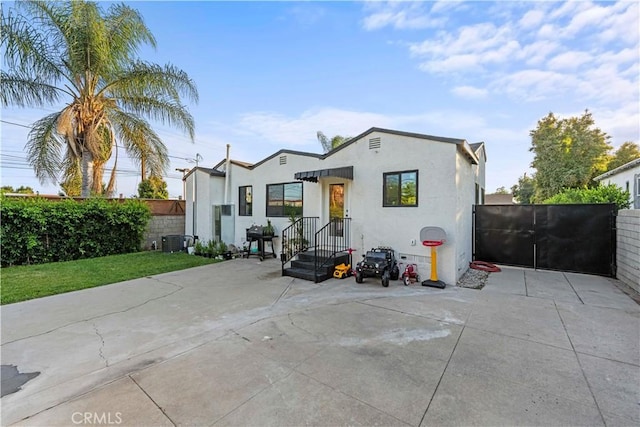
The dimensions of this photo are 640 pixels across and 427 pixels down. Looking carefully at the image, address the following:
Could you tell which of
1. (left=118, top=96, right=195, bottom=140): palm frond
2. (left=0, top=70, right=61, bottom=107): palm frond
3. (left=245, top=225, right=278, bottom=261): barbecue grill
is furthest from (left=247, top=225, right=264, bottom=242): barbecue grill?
(left=0, top=70, right=61, bottom=107): palm frond

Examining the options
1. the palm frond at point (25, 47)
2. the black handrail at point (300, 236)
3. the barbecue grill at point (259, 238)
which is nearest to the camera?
the palm frond at point (25, 47)

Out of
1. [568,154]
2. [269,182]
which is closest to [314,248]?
[269,182]

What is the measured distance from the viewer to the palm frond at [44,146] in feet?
30.6

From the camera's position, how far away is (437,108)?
10383mm

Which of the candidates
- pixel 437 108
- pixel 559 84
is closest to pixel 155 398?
pixel 437 108

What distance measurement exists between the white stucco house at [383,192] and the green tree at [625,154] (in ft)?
78.3

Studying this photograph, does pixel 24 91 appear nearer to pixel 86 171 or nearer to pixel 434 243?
pixel 86 171

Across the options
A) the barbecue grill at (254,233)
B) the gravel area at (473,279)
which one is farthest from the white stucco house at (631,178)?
the barbecue grill at (254,233)

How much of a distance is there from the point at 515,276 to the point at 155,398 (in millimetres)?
8091

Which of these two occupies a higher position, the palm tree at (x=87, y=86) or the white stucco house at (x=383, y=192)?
the palm tree at (x=87, y=86)

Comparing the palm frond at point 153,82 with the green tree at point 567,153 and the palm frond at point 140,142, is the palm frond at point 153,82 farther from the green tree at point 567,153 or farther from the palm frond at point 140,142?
the green tree at point 567,153

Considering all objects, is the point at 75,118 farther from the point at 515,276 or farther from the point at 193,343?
the point at 515,276

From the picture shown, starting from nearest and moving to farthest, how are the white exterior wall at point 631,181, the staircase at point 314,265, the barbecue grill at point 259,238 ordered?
the staircase at point 314,265 → the barbecue grill at point 259,238 → the white exterior wall at point 631,181

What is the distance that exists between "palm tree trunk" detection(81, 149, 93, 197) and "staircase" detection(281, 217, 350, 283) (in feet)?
24.6
